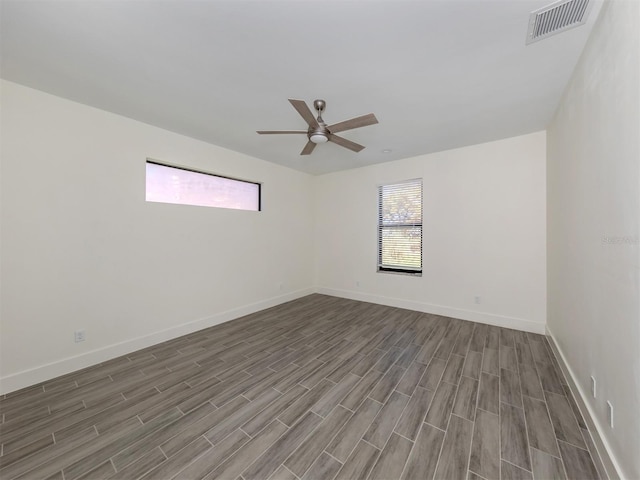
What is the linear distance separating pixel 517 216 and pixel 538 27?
8.25 feet

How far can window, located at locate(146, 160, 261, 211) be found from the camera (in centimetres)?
314

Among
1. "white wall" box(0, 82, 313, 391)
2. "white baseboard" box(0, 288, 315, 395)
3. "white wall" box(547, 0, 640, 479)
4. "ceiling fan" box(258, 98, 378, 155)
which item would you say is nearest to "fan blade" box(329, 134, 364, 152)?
"ceiling fan" box(258, 98, 378, 155)

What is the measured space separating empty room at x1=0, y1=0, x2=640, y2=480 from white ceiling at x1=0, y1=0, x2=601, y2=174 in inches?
0.7

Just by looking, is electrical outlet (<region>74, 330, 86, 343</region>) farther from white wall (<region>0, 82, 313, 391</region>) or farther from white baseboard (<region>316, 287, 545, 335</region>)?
white baseboard (<region>316, 287, 545, 335</region>)

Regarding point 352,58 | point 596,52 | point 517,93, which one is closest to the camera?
point 596,52

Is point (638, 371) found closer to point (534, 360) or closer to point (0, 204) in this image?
point (534, 360)

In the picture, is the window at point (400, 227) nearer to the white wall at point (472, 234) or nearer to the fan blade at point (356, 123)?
the white wall at point (472, 234)

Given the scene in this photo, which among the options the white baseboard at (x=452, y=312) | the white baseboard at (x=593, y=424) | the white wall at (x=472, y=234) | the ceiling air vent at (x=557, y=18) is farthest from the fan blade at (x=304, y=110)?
the white baseboard at (x=452, y=312)

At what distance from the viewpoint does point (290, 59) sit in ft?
6.15

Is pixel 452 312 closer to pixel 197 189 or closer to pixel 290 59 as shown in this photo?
pixel 290 59

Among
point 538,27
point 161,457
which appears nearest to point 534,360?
point 538,27

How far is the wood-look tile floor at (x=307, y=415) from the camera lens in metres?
1.42

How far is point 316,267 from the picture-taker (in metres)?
5.68

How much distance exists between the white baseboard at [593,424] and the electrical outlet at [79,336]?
4217 mm
